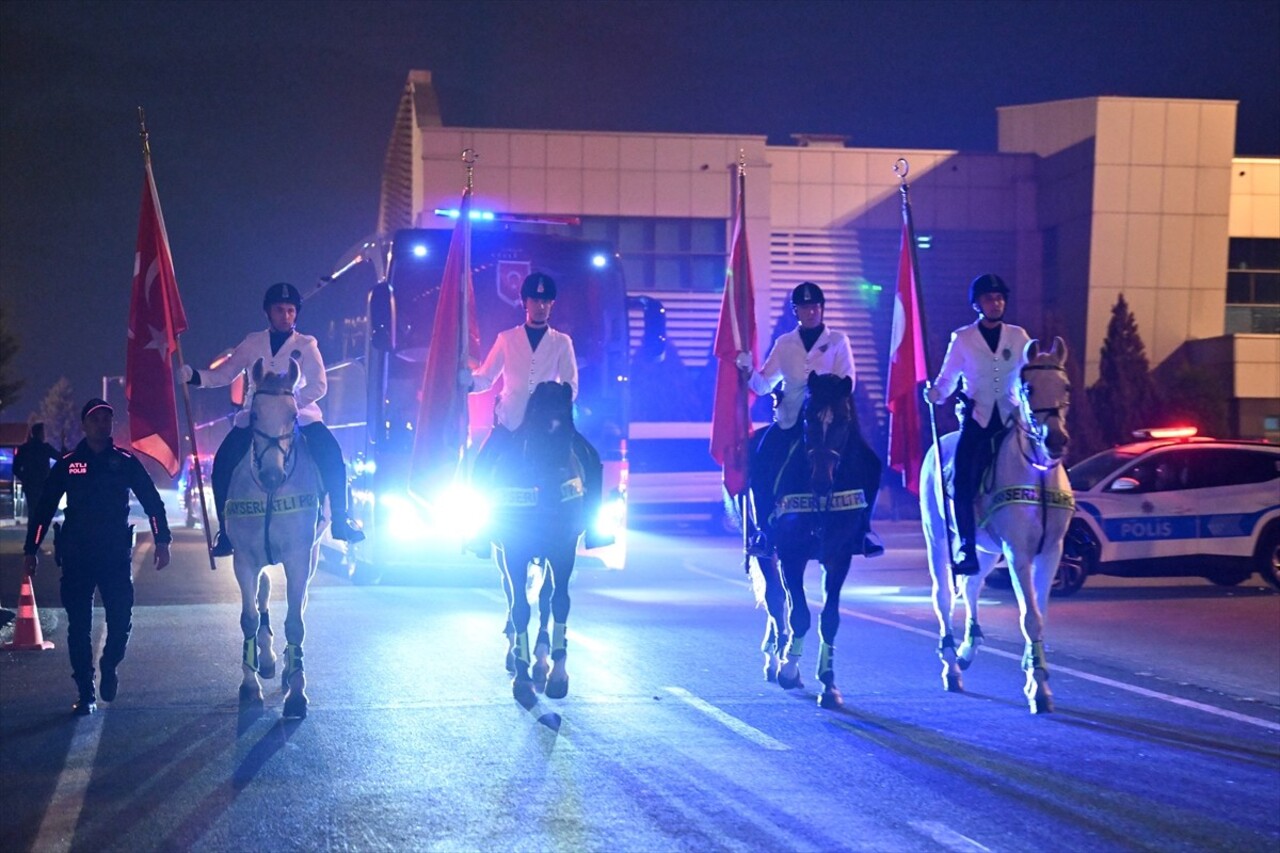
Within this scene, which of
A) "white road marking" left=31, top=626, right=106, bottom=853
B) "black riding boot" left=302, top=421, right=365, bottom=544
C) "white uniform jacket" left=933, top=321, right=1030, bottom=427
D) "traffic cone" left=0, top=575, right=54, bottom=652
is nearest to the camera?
"white road marking" left=31, top=626, right=106, bottom=853

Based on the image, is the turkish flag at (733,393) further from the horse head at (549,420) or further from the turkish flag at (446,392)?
the turkish flag at (446,392)

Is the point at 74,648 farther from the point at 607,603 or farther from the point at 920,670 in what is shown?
the point at 607,603

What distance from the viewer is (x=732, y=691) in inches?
382

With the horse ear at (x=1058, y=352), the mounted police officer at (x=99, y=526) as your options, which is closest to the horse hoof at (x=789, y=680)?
the horse ear at (x=1058, y=352)

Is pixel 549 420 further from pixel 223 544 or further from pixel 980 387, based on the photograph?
pixel 980 387

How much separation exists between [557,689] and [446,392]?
2.81m

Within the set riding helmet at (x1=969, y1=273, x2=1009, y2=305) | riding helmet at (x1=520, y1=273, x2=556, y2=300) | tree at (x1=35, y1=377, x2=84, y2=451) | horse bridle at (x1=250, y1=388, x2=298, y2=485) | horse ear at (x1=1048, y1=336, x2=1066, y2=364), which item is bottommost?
tree at (x1=35, y1=377, x2=84, y2=451)

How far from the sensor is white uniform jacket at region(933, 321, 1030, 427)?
9.44m

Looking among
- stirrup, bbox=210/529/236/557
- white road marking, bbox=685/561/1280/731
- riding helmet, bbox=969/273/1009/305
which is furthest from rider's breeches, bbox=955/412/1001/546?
stirrup, bbox=210/529/236/557

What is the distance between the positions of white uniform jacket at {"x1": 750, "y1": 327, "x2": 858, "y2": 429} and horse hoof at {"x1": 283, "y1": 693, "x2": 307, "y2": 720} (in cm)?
351

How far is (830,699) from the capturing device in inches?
356

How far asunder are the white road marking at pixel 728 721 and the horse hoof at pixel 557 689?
2.39 ft

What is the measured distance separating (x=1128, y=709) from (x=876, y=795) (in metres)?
Result: 3.27

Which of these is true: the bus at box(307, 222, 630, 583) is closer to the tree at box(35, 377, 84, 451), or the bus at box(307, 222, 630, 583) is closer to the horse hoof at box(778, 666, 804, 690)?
→ the horse hoof at box(778, 666, 804, 690)
